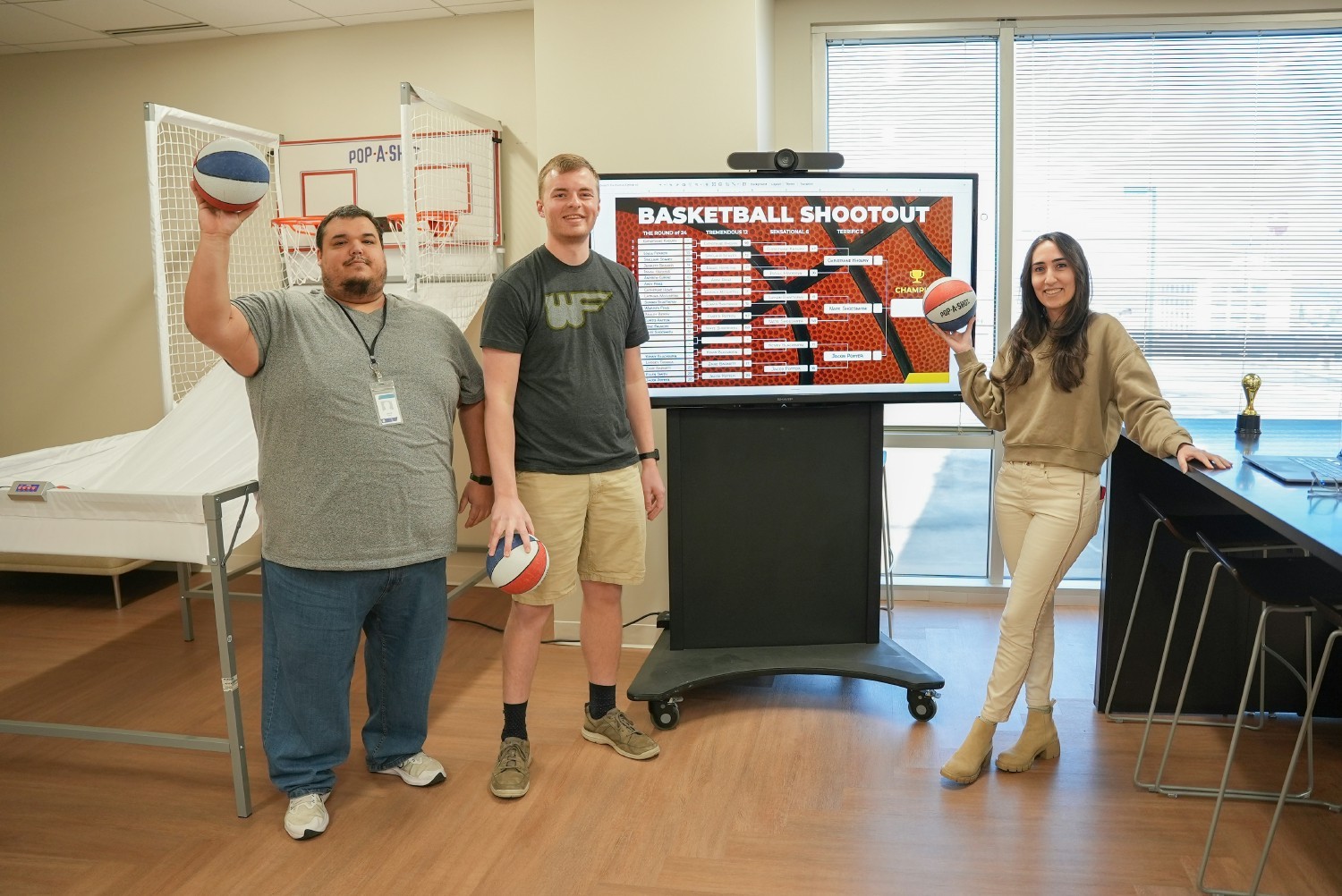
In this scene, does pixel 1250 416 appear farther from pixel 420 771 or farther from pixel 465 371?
pixel 420 771

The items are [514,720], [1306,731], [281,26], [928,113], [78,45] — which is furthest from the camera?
[78,45]

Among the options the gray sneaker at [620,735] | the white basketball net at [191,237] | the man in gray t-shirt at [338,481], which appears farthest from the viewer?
the white basketball net at [191,237]

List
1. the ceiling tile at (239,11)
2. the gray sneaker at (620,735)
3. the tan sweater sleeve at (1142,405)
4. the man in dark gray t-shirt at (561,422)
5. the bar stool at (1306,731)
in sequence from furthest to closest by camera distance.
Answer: the ceiling tile at (239,11)
the gray sneaker at (620,735)
the man in dark gray t-shirt at (561,422)
the tan sweater sleeve at (1142,405)
the bar stool at (1306,731)

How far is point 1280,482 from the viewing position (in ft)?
7.99

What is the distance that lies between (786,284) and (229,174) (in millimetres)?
1783

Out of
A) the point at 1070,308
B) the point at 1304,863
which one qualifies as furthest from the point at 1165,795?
the point at 1070,308

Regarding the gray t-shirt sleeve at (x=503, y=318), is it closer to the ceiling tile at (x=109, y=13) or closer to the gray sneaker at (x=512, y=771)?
the gray sneaker at (x=512, y=771)

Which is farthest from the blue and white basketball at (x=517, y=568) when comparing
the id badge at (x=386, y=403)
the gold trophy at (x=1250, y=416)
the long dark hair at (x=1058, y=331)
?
the gold trophy at (x=1250, y=416)

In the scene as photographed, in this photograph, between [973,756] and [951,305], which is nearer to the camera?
[973,756]

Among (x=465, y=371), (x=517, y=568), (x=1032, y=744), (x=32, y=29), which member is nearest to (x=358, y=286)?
(x=465, y=371)

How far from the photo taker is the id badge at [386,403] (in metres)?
2.51

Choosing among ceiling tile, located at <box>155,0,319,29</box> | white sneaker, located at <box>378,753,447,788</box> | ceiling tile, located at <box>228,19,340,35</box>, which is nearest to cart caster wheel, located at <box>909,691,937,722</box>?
white sneaker, located at <box>378,753,447,788</box>

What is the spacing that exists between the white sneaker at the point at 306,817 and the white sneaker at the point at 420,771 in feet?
0.85

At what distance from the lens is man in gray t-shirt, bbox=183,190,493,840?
96.5 inches
